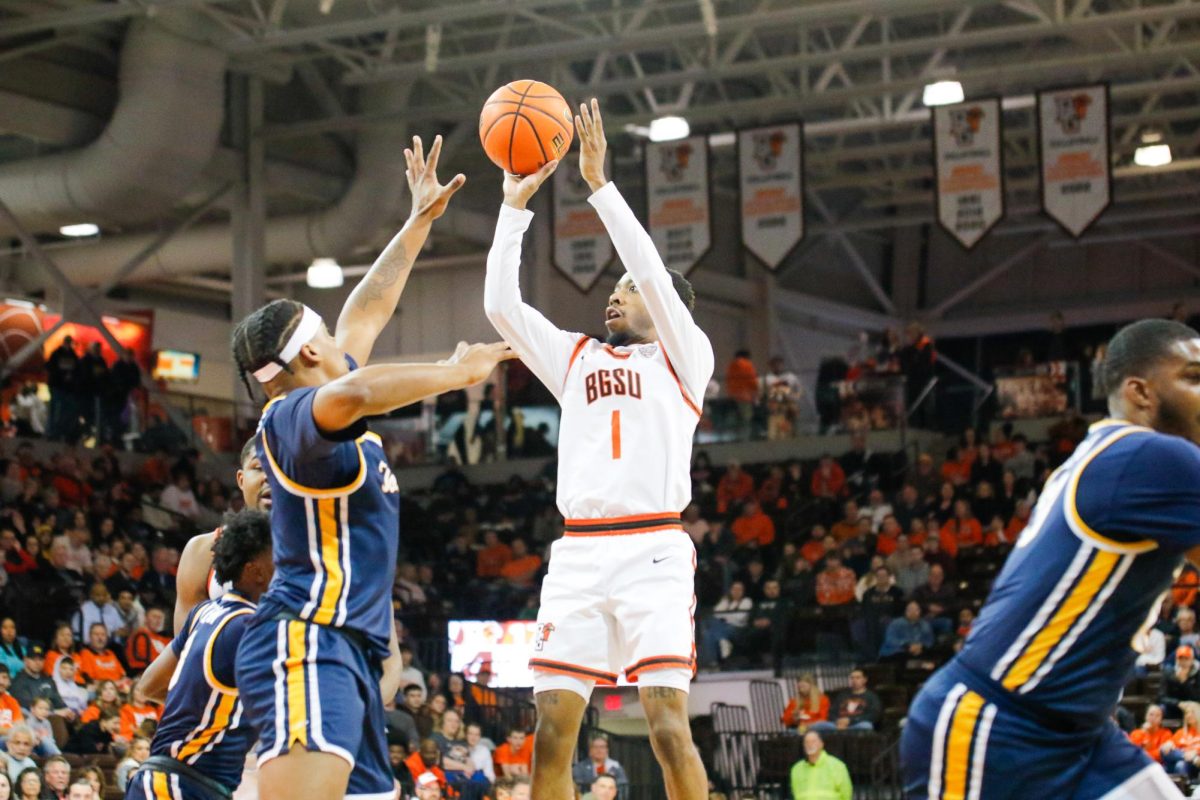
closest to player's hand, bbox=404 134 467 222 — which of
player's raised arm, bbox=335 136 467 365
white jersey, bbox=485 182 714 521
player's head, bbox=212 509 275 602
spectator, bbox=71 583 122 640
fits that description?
player's raised arm, bbox=335 136 467 365

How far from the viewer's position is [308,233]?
27828 millimetres

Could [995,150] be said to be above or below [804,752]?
above

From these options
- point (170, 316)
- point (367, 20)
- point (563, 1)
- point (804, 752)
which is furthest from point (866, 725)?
point (170, 316)

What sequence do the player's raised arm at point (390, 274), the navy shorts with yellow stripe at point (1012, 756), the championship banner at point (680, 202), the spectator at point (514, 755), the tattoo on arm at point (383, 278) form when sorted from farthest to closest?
the championship banner at point (680, 202)
the spectator at point (514, 755)
the tattoo on arm at point (383, 278)
the player's raised arm at point (390, 274)
the navy shorts with yellow stripe at point (1012, 756)

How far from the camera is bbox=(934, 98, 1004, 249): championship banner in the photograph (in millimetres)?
22906

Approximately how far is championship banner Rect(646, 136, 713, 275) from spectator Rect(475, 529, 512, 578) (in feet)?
15.5

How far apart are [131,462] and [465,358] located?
20618mm

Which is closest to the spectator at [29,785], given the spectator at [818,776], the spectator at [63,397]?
the spectator at [818,776]

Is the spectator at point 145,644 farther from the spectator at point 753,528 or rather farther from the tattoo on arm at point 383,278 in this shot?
the tattoo on arm at point 383,278

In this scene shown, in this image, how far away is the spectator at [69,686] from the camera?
1591 cm

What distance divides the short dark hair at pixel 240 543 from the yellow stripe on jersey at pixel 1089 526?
311 cm

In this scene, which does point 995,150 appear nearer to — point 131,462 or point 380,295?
point 131,462

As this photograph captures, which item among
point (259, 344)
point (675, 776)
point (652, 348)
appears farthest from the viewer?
point (652, 348)

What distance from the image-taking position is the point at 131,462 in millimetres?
25328
